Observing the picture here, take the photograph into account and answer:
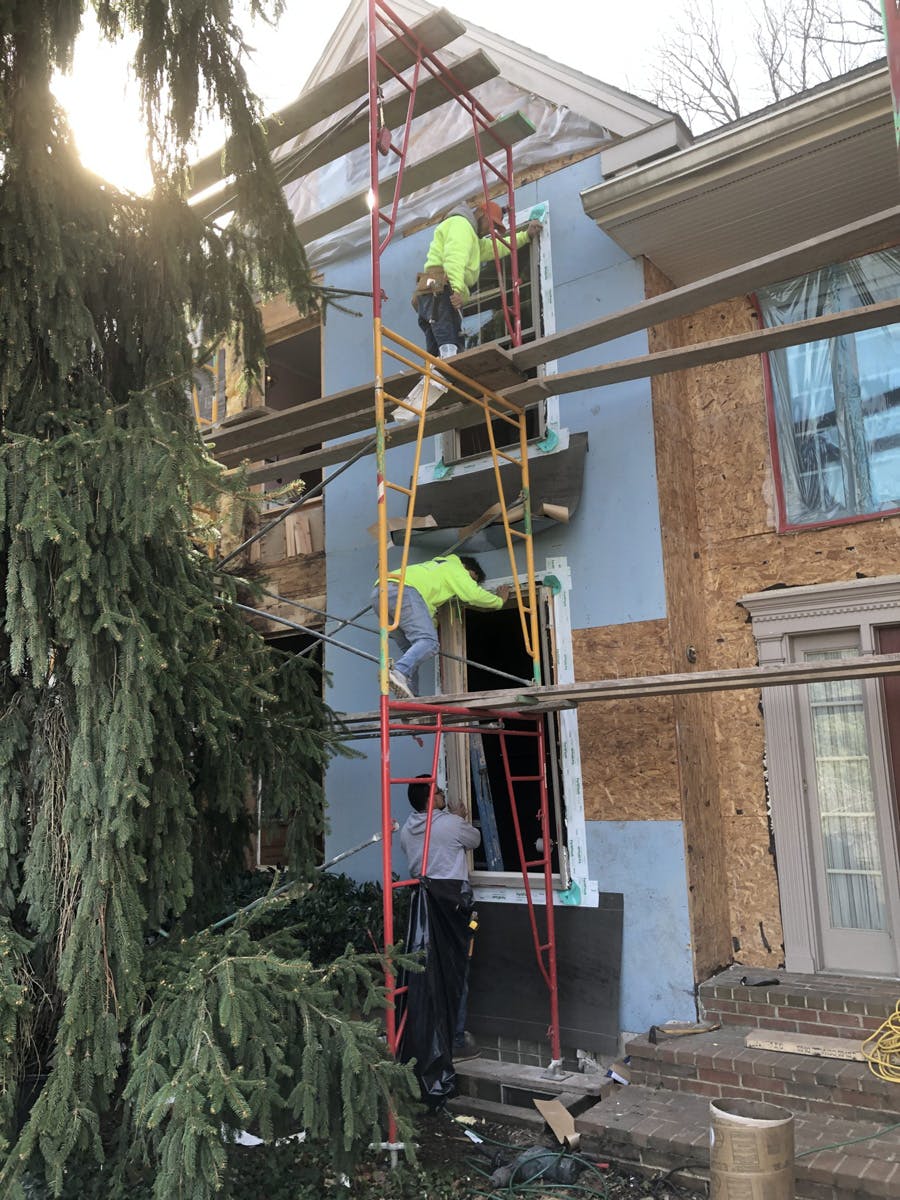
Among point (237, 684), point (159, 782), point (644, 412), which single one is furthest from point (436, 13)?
point (159, 782)

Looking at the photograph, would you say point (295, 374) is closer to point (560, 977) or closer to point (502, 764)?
point (502, 764)

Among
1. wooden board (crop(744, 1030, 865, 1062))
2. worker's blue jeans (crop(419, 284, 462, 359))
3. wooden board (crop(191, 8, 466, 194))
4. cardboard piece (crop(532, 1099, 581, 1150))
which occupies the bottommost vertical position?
cardboard piece (crop(532, 1099, 581, 1150))

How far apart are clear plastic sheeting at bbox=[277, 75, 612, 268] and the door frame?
170 inches

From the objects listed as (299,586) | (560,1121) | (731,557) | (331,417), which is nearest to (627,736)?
(731,557)

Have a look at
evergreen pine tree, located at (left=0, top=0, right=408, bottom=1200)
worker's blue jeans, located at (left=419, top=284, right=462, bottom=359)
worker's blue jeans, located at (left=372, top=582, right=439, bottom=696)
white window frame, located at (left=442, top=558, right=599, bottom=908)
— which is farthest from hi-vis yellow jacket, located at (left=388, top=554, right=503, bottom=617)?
worker's blue jeans, located at (left=419, top=284, right=462, bottom=359)

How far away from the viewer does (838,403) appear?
7062 millimetres

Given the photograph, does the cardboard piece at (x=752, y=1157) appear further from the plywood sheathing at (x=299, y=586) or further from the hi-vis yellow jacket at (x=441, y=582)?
the plywood sheathing at (x=299, y=586)

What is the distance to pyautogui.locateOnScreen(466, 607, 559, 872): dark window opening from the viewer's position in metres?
7.84

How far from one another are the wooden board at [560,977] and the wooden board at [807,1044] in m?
1.07

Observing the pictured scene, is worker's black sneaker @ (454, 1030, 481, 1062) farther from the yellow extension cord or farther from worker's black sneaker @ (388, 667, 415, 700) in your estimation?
worker's black sneaker @ (388, 667, 415, 700)

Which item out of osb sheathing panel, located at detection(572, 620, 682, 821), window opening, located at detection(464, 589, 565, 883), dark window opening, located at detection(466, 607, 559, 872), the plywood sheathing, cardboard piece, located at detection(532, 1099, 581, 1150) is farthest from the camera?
the plywood sheathing

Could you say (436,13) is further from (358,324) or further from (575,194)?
(358,324)

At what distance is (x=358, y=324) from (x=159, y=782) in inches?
239

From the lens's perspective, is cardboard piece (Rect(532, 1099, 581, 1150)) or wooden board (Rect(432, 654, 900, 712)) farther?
cardboard piece (Rect(532, 1099, 581, 1150))
